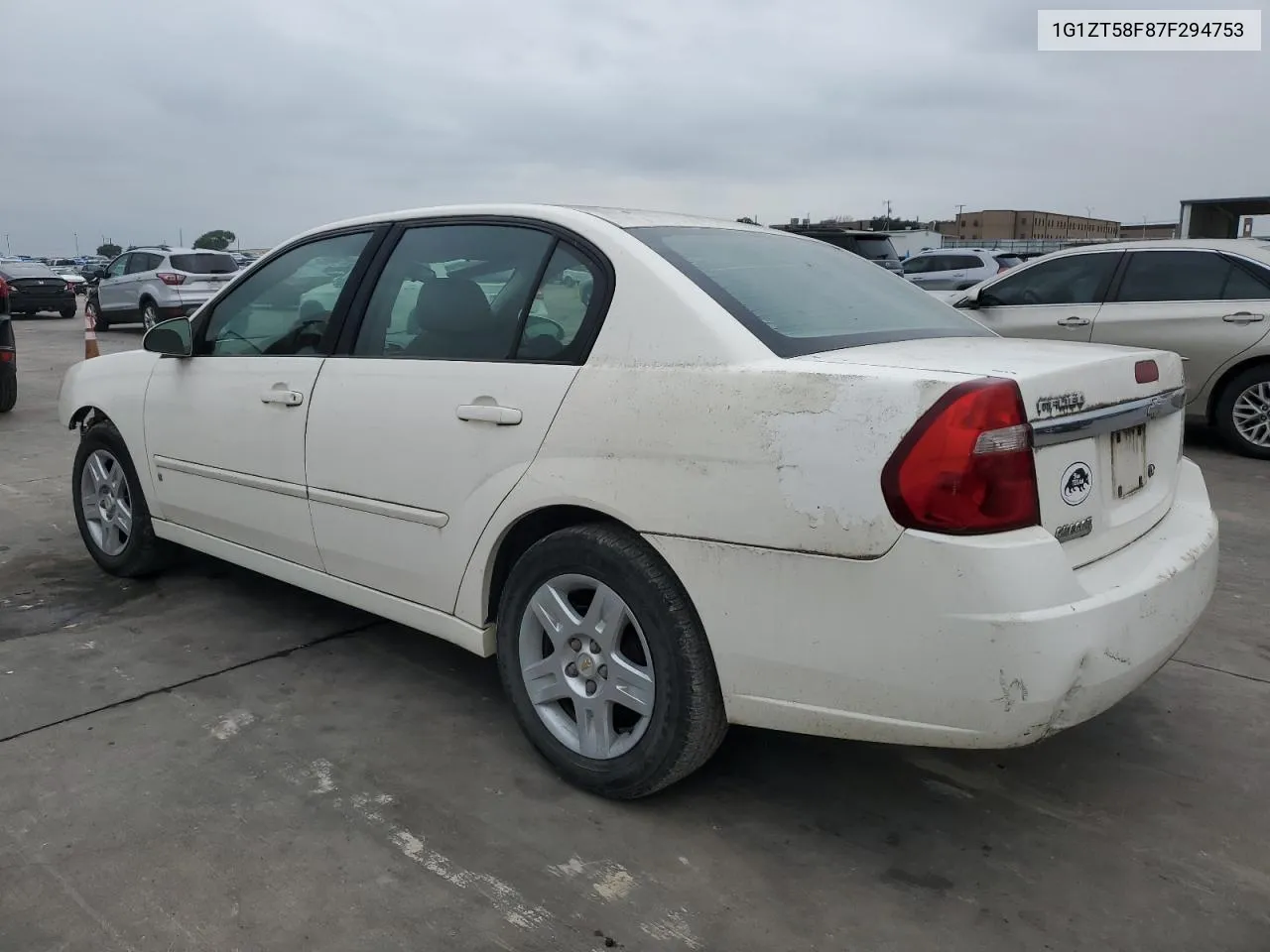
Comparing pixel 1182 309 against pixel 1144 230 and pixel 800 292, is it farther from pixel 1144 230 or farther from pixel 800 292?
pixel 1144 230

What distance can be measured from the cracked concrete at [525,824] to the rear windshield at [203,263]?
1607cm

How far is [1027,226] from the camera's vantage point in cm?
5466

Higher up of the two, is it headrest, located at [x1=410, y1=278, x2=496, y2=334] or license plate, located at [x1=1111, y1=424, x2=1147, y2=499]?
headrest, located at [x1=410, y1=278, x2=496, y2=334]

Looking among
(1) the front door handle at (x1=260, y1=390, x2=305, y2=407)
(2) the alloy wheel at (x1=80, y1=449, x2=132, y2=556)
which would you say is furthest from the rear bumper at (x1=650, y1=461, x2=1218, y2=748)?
(2) the alloy wheel at (x1=80, y1=449, x2=132, y2=556)

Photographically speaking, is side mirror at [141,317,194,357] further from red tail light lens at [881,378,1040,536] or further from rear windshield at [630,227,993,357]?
red tail light lens at [881,378,1040,536]

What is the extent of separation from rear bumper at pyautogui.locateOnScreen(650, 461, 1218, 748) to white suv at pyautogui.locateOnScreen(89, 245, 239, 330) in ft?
58.3

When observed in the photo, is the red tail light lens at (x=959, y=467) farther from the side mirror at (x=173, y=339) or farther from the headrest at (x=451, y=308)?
the side mirror at (x=173, y=339)

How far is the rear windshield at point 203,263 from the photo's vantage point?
18359 mm

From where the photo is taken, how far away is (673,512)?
8.16 feet

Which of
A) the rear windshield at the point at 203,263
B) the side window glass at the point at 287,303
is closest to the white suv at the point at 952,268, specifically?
the rear windshield at the point at 203,263

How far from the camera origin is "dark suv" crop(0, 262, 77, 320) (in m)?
23.3

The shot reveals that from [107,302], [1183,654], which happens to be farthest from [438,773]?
[107,302]

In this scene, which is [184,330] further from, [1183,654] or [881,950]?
[1183,654]

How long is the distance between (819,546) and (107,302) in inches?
802
